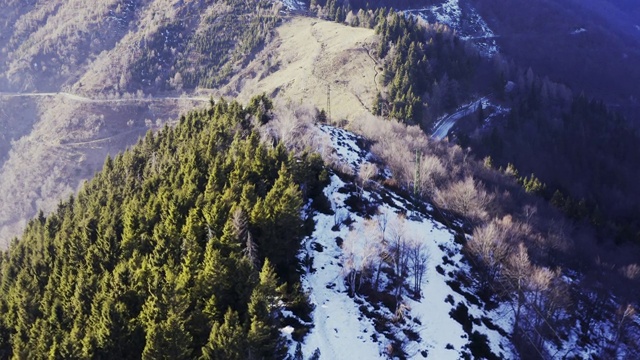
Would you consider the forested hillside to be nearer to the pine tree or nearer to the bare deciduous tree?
the pine tree

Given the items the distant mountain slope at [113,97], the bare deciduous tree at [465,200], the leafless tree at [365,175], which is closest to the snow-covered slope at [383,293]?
the leafless tree at [365,175]

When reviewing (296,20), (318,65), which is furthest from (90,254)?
(296,20)

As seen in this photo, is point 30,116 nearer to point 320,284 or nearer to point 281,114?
point 281,114

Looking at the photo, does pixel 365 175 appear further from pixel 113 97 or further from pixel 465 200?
pixel 113 97

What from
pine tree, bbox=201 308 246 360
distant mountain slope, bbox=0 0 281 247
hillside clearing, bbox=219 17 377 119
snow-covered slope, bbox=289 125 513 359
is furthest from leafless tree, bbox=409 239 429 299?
distant mountain slope, bbox=0 0 281 247

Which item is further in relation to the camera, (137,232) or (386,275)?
(386,275)
